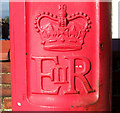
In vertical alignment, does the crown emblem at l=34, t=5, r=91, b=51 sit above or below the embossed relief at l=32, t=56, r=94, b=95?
above

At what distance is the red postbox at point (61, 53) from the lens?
2.71 ft

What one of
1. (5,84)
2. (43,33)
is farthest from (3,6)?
(43,33)

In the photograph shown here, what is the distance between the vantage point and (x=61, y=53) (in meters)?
0.83

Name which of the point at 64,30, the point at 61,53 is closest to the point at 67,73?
the point at 61,53

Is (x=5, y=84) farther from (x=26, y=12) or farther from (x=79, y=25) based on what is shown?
(x=79, y=25)

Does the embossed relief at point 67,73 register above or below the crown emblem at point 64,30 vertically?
below

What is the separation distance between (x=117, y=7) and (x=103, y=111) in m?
1.16

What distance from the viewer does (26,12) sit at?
2.76 ft

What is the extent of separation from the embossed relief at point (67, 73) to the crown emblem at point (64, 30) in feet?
0.20

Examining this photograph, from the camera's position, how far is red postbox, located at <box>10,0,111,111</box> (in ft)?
2.71

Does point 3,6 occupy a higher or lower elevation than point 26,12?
higher

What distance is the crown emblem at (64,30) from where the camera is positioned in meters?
0.82

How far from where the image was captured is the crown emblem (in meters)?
0.82

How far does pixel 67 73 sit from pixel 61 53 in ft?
0.33
